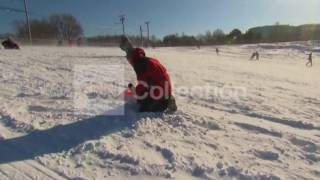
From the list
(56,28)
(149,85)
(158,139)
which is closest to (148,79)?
(149,85)

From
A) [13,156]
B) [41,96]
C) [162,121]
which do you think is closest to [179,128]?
[162,121]

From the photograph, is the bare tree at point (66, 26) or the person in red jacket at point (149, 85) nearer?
the person in red jacket at point (149, 85)

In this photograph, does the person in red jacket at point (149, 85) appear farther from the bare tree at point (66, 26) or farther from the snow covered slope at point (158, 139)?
the bare tree at point (66, 26)

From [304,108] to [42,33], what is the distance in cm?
8419

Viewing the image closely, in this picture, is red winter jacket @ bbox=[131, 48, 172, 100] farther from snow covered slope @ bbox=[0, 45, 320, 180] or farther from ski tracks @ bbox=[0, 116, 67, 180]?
ski tracks @ bbox=[0, 116, 67, 180]

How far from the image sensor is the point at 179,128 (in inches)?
281

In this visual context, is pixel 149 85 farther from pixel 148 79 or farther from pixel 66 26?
pixel 66 26

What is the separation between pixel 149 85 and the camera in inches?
306

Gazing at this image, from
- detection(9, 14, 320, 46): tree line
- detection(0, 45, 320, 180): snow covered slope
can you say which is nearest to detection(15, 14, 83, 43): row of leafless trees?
detection(9, 14, 320, 46): tree line

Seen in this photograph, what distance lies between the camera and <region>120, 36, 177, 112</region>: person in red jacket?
7766 millimetres

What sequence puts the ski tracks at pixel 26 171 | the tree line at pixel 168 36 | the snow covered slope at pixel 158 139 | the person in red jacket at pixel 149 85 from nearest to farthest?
the ski tracks at pixel 26 171, the snow covered slope at pixel 158 139, the person in red jacket at pixel 149 85, the tree line at pixel 168 36

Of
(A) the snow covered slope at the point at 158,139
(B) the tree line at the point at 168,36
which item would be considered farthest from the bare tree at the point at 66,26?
(A) the snow covered slope at the point at 158,139

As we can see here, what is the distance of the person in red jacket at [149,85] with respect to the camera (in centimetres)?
777

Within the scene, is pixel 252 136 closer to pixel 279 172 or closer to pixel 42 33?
pixel 279 172
